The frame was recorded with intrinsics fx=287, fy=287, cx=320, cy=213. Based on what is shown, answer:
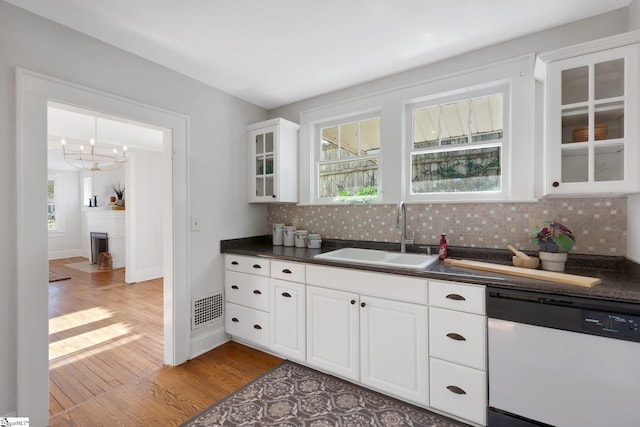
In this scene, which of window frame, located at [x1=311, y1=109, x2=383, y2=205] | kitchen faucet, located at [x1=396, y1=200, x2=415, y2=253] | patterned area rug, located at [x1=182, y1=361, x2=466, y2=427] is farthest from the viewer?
window frame, located at [x1=311, y1=109, x2=383, y2=205]

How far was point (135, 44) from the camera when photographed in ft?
6.65

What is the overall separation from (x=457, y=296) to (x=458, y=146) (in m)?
1.26

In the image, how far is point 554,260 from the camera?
5.55 ft

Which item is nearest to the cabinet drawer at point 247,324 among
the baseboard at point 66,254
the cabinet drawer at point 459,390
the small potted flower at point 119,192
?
the cabinet drawer at point 459,390

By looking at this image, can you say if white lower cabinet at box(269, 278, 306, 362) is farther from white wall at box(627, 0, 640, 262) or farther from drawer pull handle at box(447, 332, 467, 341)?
white wall at box(627, 0, 640, 262)

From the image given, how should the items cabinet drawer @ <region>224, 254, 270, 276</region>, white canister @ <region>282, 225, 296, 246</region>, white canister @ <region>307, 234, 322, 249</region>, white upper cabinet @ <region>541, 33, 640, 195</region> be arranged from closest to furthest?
1. white upper cabinet @ <region>541, 33, 640, 195</region>
2. cabinet drawer @ <region>224, 254, 270, 276</region>
3. white canister @ <region>307, 234, 322, 249</region>
4. white canister @ <region>282, 225, 296, 246</region>

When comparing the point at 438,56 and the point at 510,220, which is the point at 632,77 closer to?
the point at 510,220

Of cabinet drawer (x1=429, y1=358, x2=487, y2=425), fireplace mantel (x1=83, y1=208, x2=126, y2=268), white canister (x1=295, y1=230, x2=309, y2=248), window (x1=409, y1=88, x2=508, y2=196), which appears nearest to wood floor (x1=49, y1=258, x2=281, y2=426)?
white canister (x1=295, y1=230, x2=309, y2=248)

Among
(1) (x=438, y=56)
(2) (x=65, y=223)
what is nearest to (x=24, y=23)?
(1) (x=438, y=56)

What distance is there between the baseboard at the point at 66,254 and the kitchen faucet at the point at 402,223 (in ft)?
29.5

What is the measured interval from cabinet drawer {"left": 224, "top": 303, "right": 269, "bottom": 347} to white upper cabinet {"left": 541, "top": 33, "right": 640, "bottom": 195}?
2.29 meters

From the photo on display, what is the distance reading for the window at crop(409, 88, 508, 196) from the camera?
221 centimetres

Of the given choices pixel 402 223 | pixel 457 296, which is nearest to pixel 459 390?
pixel 457 296

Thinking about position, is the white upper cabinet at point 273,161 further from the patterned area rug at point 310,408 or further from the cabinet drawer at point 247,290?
the patterned area rug at point 310,408
